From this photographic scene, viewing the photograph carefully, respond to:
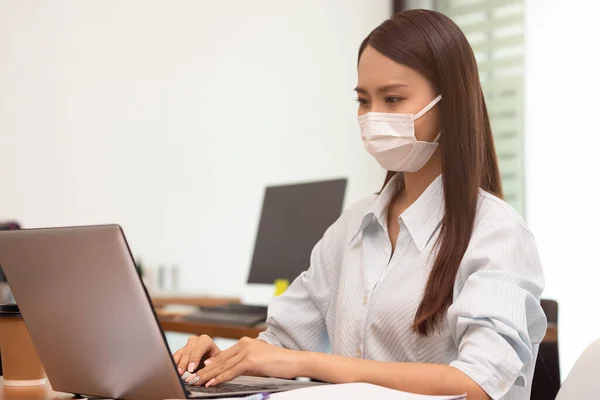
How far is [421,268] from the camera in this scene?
4.63ft

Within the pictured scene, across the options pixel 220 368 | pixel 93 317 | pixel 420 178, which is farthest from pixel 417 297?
pixel 93 317

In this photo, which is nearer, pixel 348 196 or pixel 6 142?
pixel 6 142

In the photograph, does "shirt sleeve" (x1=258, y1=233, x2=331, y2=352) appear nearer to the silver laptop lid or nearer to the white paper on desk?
the silver laptop lid

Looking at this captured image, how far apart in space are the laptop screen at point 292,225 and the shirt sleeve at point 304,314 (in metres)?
1.16

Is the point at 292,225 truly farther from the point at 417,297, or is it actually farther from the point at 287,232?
the point at 417,297

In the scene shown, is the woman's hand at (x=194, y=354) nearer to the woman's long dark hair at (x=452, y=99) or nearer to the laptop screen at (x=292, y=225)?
the woman's long dark hair at (x=452, y=99)

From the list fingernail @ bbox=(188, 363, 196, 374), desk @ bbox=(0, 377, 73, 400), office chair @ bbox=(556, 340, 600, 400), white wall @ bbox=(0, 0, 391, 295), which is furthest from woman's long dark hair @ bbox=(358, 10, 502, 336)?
white wall @ bbox=(0, 0, 391, 295)

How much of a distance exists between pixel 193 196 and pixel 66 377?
3.41 metres

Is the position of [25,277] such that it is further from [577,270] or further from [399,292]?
[577,270]

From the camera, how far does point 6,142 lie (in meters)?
4.06

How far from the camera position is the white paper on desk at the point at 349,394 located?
0.98 meters

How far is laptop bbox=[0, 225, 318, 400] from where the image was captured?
42.5 inches

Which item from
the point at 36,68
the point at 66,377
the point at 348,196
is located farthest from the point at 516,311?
the point at 348,196

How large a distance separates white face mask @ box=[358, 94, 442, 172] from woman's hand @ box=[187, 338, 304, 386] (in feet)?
1.50
